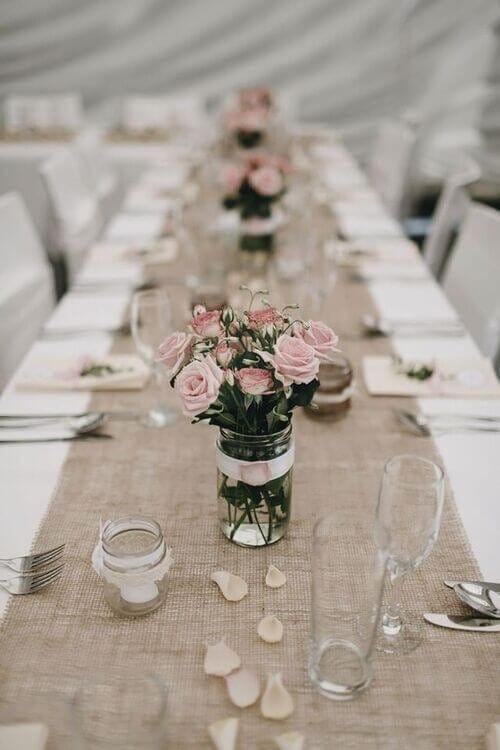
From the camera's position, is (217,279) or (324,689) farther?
(217,279)

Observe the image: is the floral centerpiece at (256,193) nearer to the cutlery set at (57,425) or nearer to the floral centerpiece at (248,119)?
the floral centerpiece at (248,119)

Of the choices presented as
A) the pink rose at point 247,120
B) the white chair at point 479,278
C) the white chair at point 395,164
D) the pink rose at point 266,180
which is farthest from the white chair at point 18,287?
the white chair at point 395,164

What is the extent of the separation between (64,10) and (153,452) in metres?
5.42

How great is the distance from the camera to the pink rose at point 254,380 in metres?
0.90

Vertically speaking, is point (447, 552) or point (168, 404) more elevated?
point (447, 552)

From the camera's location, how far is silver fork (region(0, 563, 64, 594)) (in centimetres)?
96

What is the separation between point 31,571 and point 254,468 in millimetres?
346

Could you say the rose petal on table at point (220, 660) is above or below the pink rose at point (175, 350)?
below

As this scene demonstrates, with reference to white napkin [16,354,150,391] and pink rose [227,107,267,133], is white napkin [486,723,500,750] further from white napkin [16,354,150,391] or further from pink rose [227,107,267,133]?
pink rose [227,107,267,133]

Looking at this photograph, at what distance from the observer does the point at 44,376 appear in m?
1.51

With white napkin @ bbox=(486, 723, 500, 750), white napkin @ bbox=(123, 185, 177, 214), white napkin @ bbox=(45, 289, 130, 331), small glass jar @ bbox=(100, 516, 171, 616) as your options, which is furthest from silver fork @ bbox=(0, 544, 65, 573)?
white napkin @ bbox=(123, 185, 177, 214)

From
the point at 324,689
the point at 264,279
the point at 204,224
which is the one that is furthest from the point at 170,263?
the point at 324,689

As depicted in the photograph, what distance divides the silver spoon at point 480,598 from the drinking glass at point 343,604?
15 centimetres

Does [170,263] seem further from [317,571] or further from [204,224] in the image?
[317,571]
